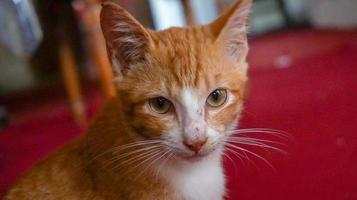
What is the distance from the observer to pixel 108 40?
3.27ft

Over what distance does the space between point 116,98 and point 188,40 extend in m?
0.23

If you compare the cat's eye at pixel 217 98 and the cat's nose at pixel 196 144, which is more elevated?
the cat's eye at pixel 217 98

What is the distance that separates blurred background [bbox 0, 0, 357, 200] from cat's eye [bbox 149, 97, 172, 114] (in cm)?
43

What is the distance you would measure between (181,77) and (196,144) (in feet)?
0.47

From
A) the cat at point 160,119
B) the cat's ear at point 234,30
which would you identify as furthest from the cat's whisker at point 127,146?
the cat's ear at point 234,30

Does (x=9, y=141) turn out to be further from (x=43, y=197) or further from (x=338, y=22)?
(x=338, y=22)

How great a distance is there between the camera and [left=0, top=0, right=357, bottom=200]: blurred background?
4.35 feet

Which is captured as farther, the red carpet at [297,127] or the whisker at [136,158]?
the red carpet at [297,127]

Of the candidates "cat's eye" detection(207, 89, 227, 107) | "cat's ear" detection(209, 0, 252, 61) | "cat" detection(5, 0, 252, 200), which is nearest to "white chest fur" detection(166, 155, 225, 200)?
"cat" detection(5, 0, 252, 200)

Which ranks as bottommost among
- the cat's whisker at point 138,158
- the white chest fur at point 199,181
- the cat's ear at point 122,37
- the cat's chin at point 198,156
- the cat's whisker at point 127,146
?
the white chest fur at point 199,181

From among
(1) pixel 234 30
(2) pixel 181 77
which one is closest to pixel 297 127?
(1) pixel 234 30

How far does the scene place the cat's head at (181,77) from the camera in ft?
3.05

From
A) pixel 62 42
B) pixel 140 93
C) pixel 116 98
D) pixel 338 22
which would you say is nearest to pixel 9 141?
pixel 62 42

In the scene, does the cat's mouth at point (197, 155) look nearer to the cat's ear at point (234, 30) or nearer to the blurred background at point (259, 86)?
the cat's ear at point (234, 30)
